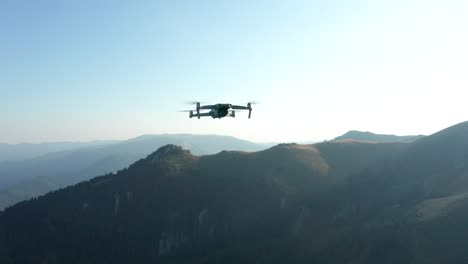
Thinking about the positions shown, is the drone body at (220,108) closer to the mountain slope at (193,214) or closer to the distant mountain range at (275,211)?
the distant mountain range at (275,211)

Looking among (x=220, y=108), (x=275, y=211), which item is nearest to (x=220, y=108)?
(x=220, y=108)

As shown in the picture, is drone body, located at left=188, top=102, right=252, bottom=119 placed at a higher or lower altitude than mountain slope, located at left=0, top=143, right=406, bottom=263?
higher

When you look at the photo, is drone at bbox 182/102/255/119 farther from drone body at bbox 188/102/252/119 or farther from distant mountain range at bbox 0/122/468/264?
distant mountain range at bbox 0/122/468/264

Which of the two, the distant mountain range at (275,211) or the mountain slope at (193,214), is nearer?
the distant mountain range at (275,211)

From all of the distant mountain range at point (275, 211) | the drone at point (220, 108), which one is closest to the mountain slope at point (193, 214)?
the distant mountain range at point (275, 211)

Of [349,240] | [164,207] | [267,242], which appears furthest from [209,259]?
[349,240]

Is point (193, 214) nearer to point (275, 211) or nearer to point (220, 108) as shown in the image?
point (275, 211)

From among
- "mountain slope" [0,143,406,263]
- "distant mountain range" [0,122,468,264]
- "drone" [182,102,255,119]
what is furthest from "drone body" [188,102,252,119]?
"mountain slope" [0,143,406,263]

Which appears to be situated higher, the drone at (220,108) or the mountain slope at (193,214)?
the drone at (220,108)

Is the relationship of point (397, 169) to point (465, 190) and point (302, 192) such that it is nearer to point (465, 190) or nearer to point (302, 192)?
point (465, 190)
